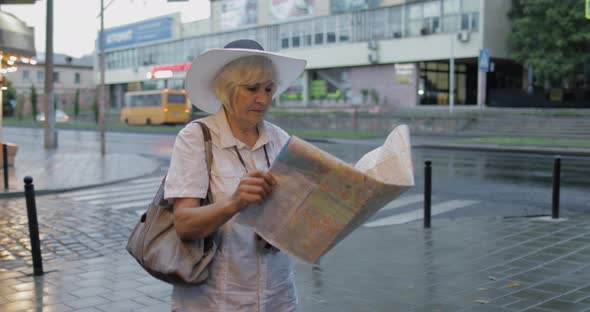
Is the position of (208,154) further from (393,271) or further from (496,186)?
(496,186)

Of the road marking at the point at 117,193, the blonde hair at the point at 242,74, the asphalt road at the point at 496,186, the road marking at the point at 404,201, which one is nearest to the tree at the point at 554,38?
the asphalt road at the point at 496,186

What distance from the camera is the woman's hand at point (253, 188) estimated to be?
200 cm

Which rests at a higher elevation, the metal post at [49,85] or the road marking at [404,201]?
the metal post at [49,85]

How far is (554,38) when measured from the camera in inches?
1463

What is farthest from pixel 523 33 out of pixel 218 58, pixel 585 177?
pixel 218 58

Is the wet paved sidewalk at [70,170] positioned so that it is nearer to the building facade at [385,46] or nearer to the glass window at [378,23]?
the building facade at [385,46]

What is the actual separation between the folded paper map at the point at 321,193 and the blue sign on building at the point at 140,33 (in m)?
68.8

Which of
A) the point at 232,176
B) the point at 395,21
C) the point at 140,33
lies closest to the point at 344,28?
the point at 395,21

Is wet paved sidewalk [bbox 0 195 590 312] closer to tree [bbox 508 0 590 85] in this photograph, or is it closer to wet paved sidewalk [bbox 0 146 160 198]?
wet paved sidewalk [bbox 0 146 160 198]

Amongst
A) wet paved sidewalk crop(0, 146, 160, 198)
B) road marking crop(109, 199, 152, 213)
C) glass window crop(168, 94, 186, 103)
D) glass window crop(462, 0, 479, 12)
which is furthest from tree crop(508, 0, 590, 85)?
road marking crop(109, 199, 152, 213)

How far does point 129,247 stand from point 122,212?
7676mm

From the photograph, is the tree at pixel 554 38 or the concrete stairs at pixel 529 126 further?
the tree at pixel 554 38

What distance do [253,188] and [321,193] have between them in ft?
0.76

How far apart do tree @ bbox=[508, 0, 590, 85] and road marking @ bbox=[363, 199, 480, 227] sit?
96.3 feet
